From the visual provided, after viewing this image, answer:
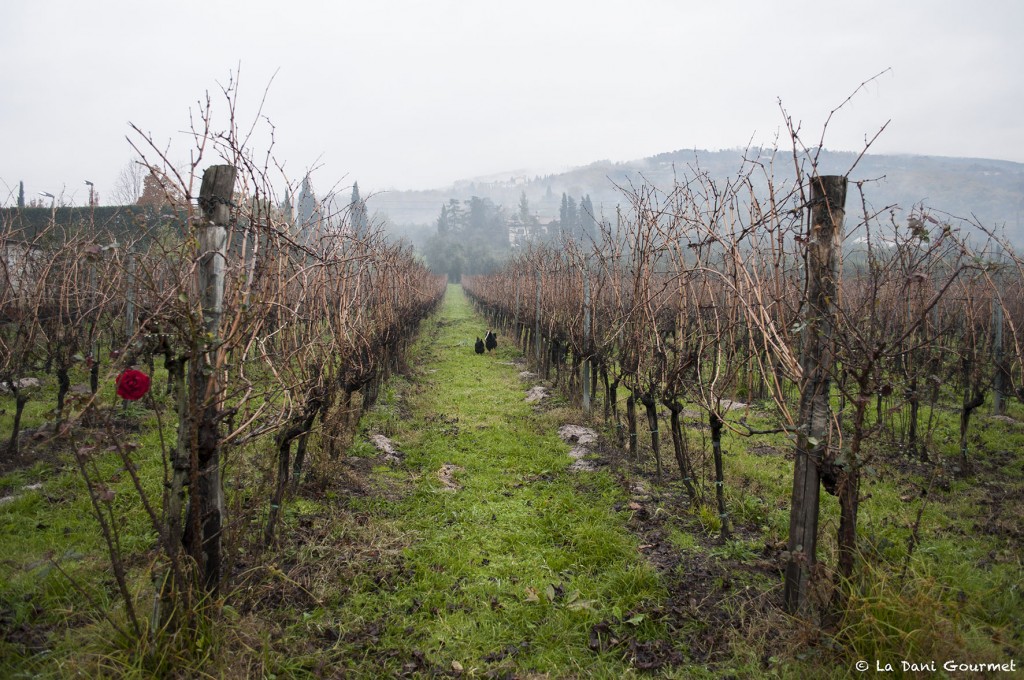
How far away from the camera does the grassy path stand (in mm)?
2990

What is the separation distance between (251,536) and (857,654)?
145 inches

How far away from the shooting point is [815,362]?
284 centimetres

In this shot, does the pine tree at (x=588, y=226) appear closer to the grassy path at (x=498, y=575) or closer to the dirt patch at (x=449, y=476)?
the grassy path at (x=498, y=575)

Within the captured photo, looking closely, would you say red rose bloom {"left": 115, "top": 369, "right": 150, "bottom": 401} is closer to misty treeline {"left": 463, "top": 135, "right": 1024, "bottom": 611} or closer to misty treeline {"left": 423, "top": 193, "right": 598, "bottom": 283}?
misty treeline {"left": 463, "top": 135, "right": 1024, "bottom": 611}

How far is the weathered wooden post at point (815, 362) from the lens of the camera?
2791 millimetres

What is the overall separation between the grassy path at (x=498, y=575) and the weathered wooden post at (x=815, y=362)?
95 cm

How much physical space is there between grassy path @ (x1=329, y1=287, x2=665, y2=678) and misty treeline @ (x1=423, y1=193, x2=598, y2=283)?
41.7m

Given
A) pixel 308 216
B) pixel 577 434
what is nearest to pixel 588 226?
pixel 577 434

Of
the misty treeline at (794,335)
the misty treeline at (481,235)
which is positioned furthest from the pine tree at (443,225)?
the misty treeline at (794,335)

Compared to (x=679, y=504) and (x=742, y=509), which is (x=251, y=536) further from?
(x=742, y=509)

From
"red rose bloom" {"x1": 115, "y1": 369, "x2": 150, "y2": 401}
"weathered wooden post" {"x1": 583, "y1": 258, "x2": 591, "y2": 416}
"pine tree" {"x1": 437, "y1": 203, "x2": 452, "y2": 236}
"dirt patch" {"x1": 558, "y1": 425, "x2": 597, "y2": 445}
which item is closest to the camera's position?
"red rose bloom" {"x1": 115, "y1": 369, "x2": 150, "y2": 401}

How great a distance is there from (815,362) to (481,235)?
274ft

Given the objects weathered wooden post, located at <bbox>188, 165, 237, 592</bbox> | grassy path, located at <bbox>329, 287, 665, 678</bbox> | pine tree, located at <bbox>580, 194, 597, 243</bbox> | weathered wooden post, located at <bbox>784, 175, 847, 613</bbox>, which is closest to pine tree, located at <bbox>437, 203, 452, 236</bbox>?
pine tree, located at <bbox>580, 194, 597, 243</bbox>

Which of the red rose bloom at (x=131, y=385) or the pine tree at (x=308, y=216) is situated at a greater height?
the pine tree at (x=308, y=216)
